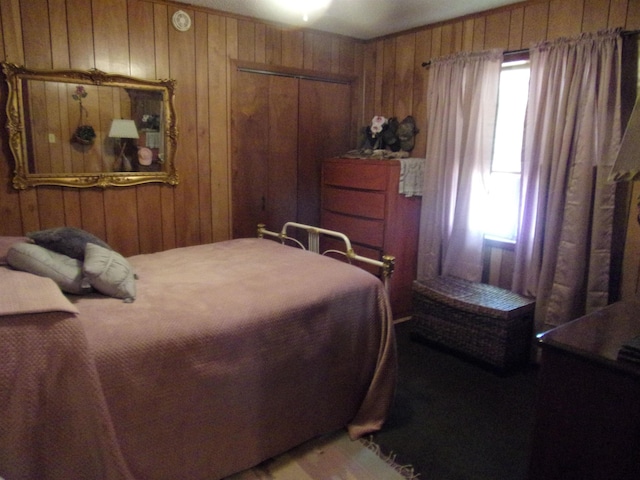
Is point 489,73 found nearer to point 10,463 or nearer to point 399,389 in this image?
point 399,389

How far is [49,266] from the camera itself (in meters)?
1.85

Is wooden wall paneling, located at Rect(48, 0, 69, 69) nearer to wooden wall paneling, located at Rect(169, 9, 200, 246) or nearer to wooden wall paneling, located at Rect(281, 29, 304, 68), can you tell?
wooden wall paneling, located at Rect(169, 9, 200, 246)

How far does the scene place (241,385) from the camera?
1.86m

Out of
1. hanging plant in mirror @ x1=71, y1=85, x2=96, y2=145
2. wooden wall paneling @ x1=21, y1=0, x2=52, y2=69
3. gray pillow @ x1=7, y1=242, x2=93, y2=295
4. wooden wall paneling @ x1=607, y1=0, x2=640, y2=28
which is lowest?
gray pillow @ x1=7, y1=242, x2=93, y2=295

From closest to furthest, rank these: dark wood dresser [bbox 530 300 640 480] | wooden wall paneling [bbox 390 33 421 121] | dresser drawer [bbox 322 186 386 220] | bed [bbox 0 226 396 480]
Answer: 1. dark wood dresser [bbox 530 300 640 480]
2. bed [bbox 0 226 396 480]
3. dresser drawer [bbox 322 186 386 220]
4. wooden wall paneling [bbox 390 33 421 121]

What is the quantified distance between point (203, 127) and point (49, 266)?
6.02 ft

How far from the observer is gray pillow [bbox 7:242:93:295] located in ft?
5.97

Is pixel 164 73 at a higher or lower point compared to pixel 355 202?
higher

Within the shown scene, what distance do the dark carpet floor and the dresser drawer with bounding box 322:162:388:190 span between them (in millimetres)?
1264

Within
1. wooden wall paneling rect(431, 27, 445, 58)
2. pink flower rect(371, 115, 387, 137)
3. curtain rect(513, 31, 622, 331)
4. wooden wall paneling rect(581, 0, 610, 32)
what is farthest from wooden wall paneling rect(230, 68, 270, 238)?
wooden wall paneling rect(581, 0, 610, 32)

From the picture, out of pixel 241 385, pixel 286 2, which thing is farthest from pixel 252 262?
pixel 286 2

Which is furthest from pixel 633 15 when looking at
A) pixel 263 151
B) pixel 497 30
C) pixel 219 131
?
pixel 219 131

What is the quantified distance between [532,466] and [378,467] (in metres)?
0.77

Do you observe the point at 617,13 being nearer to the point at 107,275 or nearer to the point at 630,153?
the point at 630,153
